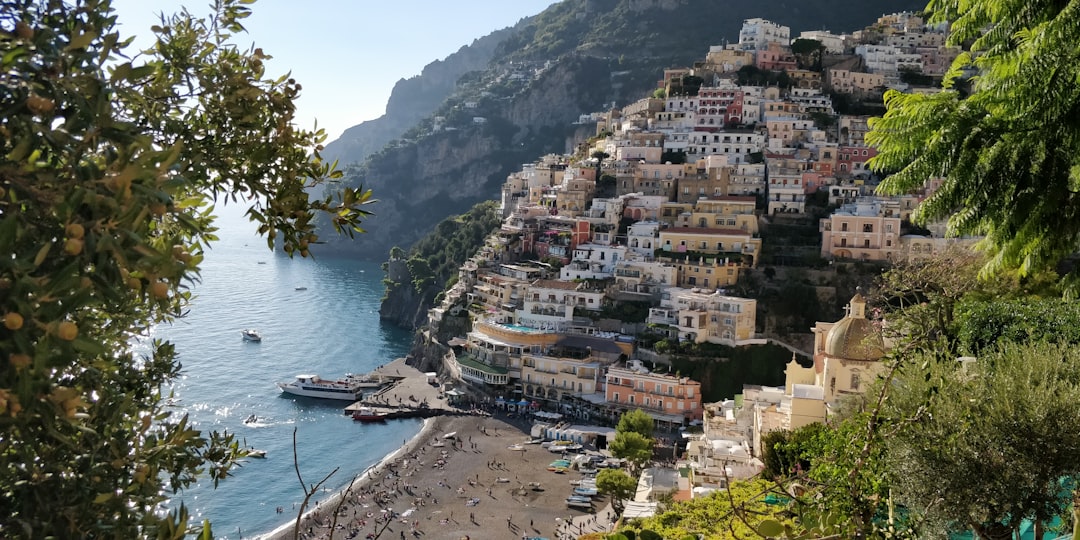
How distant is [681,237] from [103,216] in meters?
39.0

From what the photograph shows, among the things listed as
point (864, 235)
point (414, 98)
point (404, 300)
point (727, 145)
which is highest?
point (414, 98)

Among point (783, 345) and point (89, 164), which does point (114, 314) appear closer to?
point (89, 164)

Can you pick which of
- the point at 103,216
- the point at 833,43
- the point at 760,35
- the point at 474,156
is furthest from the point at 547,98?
the point at 103,216

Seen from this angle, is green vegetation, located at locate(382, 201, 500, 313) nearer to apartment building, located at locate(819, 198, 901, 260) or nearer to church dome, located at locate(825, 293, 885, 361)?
apartment building, located at locate(819, 198, 901, 260)

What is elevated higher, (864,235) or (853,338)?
(864,235)

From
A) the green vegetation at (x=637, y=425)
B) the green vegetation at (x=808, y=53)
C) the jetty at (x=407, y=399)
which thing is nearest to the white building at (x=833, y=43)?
the green vegetation at (x=808, y=53)

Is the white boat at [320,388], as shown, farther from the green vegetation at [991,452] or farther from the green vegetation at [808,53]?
the green vegetation at [808,53]

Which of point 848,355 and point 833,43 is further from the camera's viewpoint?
point 833,43

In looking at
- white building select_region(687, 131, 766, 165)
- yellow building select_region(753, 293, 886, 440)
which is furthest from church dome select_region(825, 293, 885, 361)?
white building select_region(687, 131, 766, 165)

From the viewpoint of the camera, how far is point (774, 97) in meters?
52.4

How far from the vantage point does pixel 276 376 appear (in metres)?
41.7

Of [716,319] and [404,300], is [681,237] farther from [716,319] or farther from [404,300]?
[404,300]

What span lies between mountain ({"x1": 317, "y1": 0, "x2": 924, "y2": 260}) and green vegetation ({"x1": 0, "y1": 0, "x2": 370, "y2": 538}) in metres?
89.0

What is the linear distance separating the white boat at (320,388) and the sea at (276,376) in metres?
0.41
